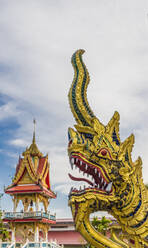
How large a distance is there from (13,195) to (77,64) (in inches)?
558

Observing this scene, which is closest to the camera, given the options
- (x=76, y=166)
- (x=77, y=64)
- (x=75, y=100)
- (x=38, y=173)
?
(x=76, y=166)

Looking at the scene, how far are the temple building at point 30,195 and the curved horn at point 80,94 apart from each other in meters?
12.4

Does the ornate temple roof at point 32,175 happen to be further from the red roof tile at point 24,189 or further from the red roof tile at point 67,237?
the red roof tile at point 67,237

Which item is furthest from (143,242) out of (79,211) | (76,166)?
(76,166)

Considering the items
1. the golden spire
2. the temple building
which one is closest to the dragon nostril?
the temple building

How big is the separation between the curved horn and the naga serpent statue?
2 centimetres

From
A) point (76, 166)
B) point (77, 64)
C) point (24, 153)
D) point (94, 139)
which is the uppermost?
point (24, 153)

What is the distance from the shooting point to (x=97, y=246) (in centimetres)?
480

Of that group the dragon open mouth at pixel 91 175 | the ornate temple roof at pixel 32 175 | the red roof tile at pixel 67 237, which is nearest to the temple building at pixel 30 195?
the ornate temple roof at pixel 32 175

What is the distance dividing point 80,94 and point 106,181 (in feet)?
6.43

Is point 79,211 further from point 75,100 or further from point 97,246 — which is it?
point 75,100

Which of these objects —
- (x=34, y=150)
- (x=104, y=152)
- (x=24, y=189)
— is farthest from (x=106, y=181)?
(x=34, y=150)

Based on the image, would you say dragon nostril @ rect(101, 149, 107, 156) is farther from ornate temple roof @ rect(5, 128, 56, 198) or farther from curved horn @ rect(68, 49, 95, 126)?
ornate temple roof @ rect(5, 128, 56, 198)

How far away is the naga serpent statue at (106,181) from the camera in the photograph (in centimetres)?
486
